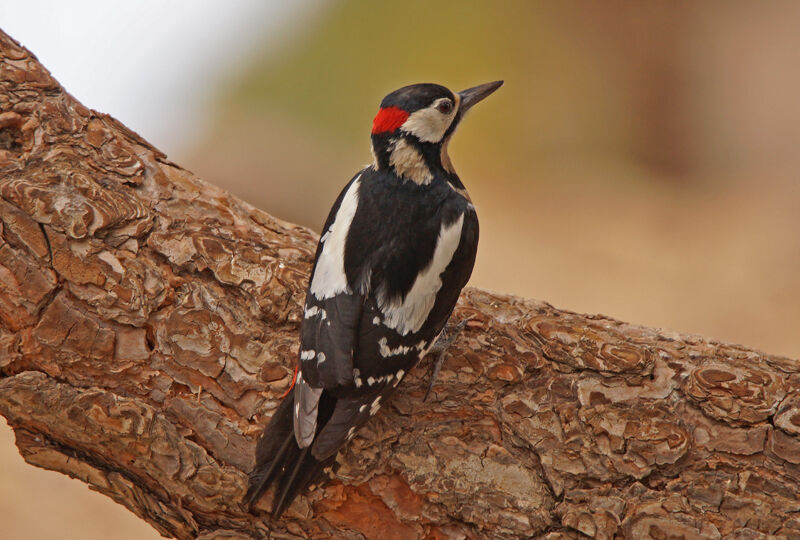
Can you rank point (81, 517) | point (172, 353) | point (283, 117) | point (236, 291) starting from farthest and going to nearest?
1. point (283, 117)
2. point (81, 517)
3. point (236, 291)
4. point (172, 353)

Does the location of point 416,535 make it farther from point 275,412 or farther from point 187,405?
point 187,405

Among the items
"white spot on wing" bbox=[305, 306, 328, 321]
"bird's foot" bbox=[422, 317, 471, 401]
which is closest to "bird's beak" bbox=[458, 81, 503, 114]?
"bird's foot" bbox=[422, 317, 471, 401]

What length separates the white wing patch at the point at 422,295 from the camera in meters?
1.69

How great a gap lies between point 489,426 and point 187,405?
672mm

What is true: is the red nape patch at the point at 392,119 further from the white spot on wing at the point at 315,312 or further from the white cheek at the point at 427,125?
the white spot on wing at the point at 315,312

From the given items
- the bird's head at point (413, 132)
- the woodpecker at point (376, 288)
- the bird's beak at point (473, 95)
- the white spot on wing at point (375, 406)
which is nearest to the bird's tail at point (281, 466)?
the woodpecker at point (376, 288)

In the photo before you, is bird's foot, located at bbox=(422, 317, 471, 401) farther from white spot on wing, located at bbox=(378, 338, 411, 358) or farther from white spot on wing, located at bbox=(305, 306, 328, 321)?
white spot on wing, located at bbox=(305, 306, 328, 321)

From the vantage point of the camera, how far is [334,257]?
1.77 metres

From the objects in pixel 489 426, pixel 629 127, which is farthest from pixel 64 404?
pixel 629 127

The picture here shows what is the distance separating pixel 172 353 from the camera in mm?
1700

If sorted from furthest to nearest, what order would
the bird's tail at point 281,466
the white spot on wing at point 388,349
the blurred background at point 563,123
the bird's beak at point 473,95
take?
the blurred background at point 563,123
the bird's beak at point 473,95
the white spot on wing at point 388,349
the bird's tail at point 281,466

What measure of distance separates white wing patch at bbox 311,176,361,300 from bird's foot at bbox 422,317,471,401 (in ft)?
0.87

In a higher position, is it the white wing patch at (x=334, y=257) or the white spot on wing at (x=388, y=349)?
the white wing patch at (x=334, y=257)

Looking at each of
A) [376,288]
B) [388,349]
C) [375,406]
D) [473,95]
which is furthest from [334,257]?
[473,95]
